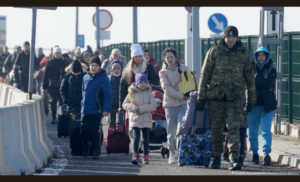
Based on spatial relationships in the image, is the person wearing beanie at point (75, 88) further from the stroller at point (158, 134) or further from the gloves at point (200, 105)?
the gloves at point (200, 105)

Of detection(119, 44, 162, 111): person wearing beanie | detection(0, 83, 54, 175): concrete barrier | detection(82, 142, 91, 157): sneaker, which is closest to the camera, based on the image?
detection(0, 83, 54, 175): concrete barrier

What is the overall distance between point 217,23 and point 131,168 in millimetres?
14013

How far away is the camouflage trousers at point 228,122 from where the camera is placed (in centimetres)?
1323

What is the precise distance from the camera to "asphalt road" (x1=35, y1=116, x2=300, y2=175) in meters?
12.7

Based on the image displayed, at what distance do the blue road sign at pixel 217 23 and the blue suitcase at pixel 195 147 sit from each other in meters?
13.3

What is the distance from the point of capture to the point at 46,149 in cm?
1453

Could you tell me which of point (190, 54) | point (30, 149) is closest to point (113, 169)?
point (30, 149)

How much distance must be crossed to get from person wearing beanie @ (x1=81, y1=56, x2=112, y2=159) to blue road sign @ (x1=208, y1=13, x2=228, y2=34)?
12.1m

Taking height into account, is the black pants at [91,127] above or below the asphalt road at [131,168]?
above

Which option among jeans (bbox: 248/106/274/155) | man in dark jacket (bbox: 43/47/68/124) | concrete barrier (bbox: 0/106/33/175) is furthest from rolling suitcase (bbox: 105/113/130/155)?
man in dark jacket (bbox: 43/47/68/124)

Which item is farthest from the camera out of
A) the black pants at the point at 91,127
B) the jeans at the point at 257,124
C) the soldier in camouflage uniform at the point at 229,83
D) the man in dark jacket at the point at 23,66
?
the man in dark jacket at the point at 23,66

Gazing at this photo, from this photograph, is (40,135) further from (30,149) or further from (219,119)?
(219,119)

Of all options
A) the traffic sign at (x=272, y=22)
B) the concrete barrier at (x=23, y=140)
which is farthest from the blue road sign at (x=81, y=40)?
the concrete barrier at (x=23, y=140)

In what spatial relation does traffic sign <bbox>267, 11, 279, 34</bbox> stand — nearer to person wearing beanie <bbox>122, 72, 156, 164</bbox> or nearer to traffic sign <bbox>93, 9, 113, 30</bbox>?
person wearing beanie <bbox>122, 72, 156, 164</bbox>
